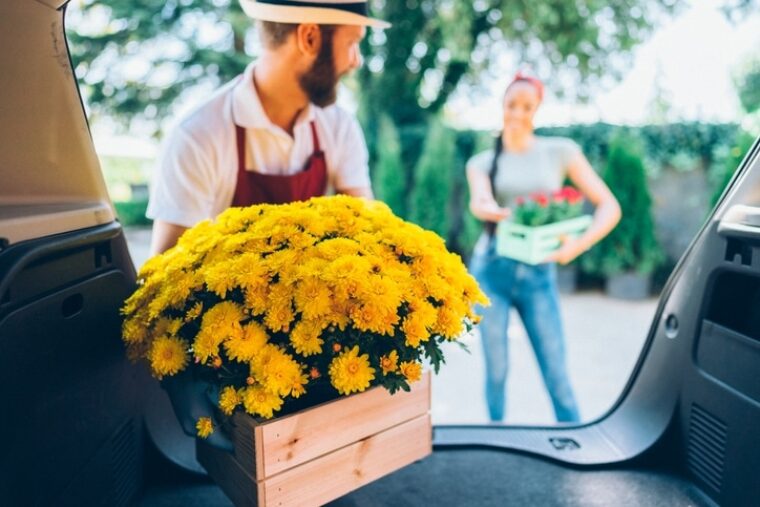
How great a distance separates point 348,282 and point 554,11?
7.94 metres

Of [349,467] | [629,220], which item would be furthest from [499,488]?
[629,220]

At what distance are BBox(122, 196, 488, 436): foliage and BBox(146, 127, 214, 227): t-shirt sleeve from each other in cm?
57

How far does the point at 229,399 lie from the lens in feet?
2.89

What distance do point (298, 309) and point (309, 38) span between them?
1090mm

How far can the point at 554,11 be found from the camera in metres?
7.59

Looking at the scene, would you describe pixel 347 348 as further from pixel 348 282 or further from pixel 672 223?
pixel 672 223

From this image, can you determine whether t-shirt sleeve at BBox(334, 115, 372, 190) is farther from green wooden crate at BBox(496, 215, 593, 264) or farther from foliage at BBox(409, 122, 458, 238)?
foliage at BBox(409, 122, 458, 238)

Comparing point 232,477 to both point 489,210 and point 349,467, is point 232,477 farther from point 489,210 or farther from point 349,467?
point 489,210

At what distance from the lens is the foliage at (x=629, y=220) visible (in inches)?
245

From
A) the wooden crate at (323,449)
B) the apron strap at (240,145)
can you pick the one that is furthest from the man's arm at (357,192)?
the wooden crate at (323,449)

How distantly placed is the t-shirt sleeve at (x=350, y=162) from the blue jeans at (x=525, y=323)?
0.83 meters

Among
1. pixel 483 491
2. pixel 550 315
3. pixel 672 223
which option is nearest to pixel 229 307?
pixel 483 491

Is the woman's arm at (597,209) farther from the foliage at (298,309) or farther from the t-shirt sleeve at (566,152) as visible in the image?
the foliage at (298,309)

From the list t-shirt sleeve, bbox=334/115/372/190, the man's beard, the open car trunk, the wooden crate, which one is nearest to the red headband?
t-shirt sleeve, bbox=334/115/372/190
